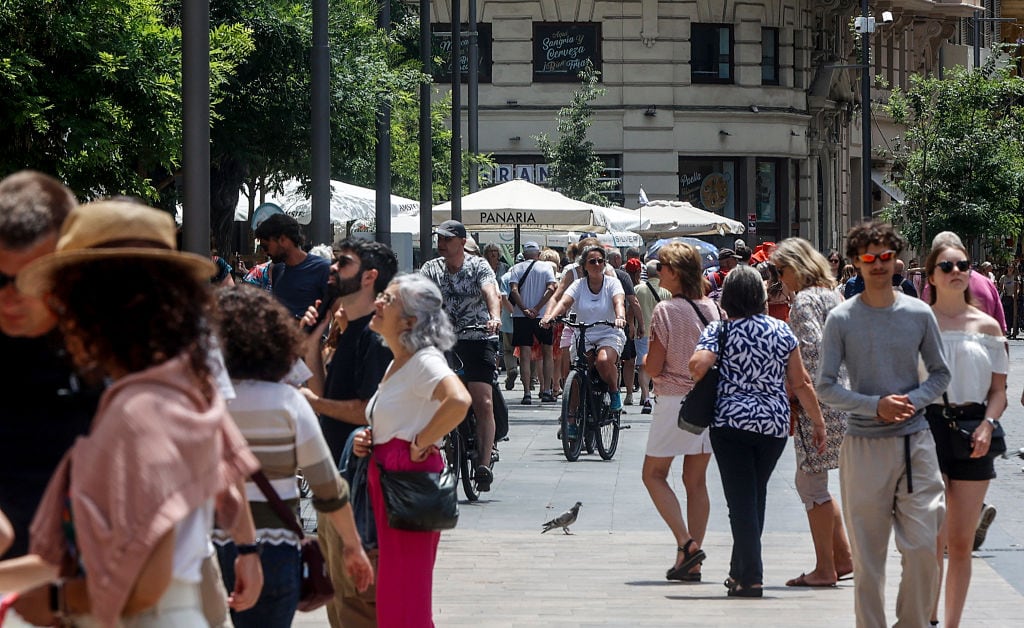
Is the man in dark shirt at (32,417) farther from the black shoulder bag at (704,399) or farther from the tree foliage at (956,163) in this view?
the tree foliage at (956,163)

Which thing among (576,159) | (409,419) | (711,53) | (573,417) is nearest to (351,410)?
(409,419)

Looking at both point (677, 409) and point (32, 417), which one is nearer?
point (32, 417)

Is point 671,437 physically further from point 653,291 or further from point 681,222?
point 681,222

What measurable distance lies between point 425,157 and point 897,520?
16.7m

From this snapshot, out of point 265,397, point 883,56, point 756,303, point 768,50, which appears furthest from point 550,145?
point 265,397

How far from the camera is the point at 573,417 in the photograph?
15.5 metres

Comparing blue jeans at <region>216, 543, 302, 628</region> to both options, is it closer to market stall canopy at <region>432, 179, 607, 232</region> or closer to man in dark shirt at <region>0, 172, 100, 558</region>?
man in dark shirt at <region>0, 172, 100, 558</region>

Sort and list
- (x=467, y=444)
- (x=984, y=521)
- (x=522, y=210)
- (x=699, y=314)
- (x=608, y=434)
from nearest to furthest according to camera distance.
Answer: (x=984, y=521) → (x=699, y=314) → (x=467, y=444) → (x=608, y=434) → (x=522, y=210)

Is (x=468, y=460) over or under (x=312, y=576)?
under

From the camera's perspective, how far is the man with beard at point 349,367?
6.81 m

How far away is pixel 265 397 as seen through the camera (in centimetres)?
555

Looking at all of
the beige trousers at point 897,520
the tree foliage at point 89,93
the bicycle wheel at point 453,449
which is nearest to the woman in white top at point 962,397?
the beige trousers at point 897,520

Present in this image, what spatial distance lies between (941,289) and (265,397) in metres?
3.70

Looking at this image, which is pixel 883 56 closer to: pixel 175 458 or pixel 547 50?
pixel 547 50
